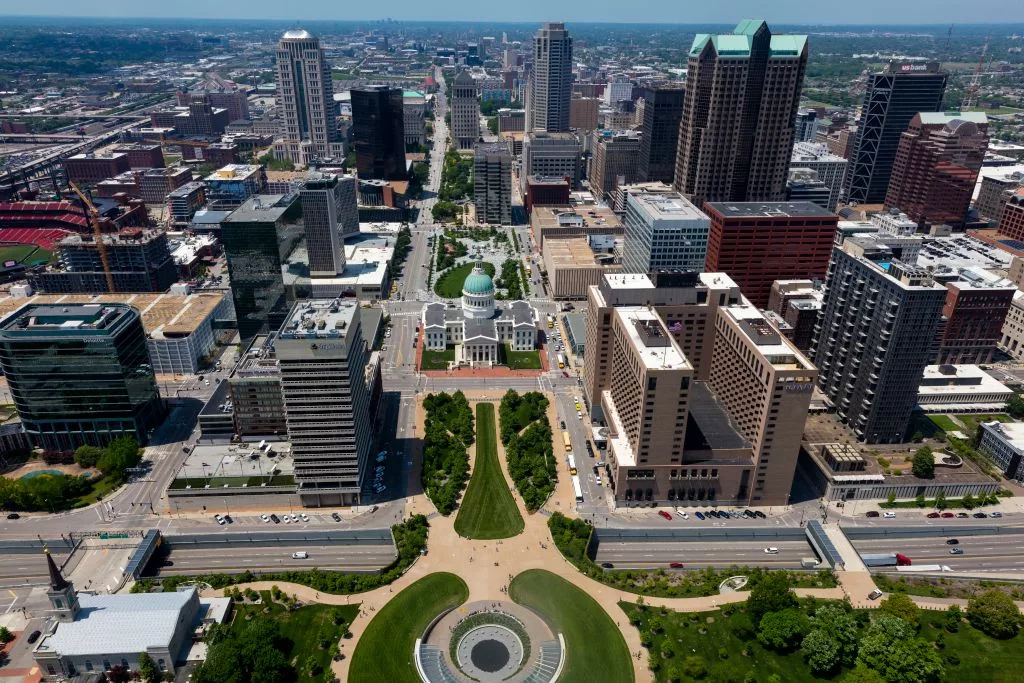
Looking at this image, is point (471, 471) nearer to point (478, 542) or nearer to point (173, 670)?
point (478, 542)

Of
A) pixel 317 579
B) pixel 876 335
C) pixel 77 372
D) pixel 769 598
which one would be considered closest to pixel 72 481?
pixel 77 372

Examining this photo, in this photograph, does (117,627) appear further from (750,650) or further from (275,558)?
(750,650)

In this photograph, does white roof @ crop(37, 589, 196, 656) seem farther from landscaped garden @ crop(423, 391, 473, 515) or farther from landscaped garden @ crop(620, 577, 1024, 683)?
landscaped garden @ crop(620, 577, 1024, 683)

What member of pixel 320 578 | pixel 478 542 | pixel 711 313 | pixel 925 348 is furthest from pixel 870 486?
pixel 320 578

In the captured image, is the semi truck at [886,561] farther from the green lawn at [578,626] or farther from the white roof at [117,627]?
the white roof at [117,627]

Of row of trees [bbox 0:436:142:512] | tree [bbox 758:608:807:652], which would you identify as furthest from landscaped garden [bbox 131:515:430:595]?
tree [bbox 758:608:807:652]

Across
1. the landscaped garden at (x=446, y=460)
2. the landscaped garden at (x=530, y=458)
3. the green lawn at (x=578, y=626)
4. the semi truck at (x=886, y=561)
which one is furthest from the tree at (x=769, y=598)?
the landscaped garden at (x=446, y=460)

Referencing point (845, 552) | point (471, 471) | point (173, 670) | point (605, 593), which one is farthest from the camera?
point (471, 471)
